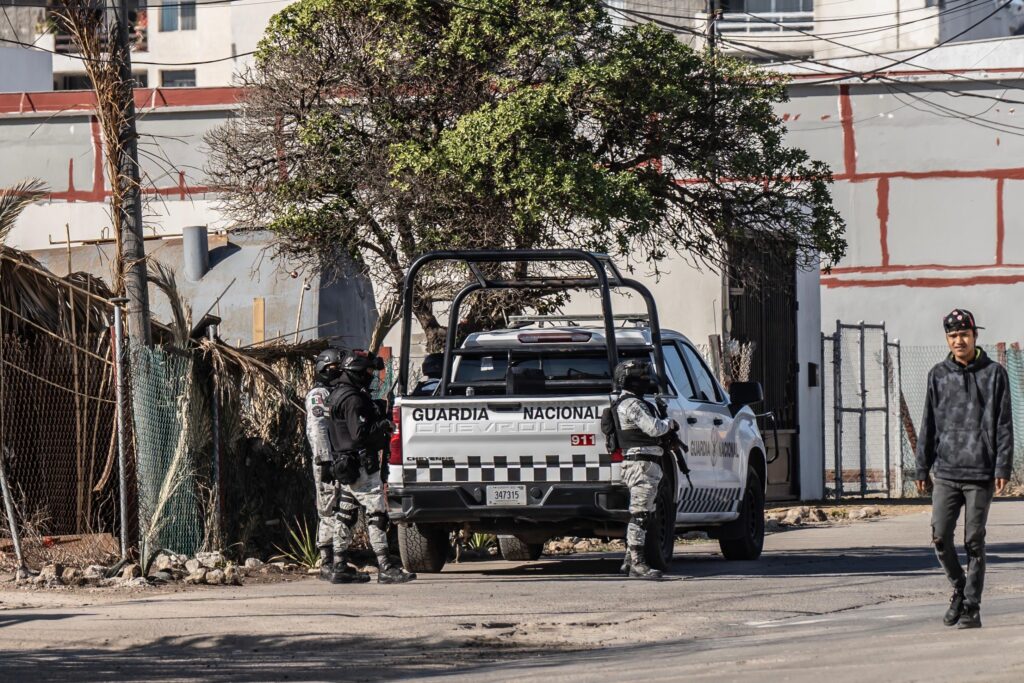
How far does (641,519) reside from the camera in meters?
13.3

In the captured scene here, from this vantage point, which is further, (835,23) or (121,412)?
(835,23)

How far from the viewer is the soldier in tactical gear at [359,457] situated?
44.7ft

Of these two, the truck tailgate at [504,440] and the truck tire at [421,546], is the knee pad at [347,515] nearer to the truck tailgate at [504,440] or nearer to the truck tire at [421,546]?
the truck tire at [421,546]

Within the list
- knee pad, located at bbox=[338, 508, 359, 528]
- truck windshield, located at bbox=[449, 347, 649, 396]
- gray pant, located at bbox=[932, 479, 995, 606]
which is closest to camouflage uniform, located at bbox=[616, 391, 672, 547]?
truck windshield, located at bbox=[449, 347, 649, 396]

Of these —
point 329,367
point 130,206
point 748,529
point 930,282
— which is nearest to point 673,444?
point 748,529

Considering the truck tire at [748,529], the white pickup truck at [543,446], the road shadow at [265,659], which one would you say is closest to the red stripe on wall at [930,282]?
the truck tire at [748,529]

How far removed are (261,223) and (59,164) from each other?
1995 centimetres

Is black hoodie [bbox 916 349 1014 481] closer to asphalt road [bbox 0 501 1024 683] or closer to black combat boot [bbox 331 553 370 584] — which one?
Answer: asphalt road [bbox 0 501 1024 683]

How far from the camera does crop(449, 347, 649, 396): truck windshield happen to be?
14.5 meters

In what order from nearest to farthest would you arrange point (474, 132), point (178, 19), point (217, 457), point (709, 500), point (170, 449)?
A: 1. point (709, 500)
2. point (170, 449)
3. point (217, 457)
4. point (474, 132)
5. point (178, 19)

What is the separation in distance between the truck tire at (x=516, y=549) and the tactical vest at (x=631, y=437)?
3358mm

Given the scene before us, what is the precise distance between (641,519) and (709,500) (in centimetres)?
170

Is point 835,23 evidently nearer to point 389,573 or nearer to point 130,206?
point 130,206

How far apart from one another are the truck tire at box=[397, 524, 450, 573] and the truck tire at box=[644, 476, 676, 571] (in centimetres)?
184
